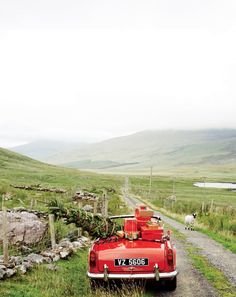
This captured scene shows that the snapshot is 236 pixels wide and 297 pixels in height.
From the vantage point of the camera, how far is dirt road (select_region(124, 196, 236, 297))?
12250 millimetres

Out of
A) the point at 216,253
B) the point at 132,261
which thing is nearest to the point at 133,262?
the point at 132,261

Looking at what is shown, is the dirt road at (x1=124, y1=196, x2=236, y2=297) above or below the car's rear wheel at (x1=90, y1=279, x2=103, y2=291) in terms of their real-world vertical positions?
below

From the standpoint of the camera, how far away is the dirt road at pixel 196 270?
12250 millimetres

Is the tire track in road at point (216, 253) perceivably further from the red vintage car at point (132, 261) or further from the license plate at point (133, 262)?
the license plate at point (133, 262)

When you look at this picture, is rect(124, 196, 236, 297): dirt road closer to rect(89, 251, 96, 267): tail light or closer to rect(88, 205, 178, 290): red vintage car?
rect(88, 205, 178, 290): red vintage car

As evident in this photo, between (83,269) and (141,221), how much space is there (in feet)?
11.1

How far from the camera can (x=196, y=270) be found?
50.0 feet

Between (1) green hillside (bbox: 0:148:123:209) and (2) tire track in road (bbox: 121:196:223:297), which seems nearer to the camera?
(2) tire track in road (bbox: 121:196:223:297)

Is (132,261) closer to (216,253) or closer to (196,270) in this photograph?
(196,270)

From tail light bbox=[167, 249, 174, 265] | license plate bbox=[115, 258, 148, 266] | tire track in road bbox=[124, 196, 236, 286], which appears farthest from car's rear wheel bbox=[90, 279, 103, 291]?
tire track in road bbox=[124, 196, 236, 286]

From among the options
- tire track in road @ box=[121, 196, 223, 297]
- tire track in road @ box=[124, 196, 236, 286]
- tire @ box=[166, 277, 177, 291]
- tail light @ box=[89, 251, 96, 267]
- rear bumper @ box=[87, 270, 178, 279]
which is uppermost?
tail light @ box=[89, 251, 96, 267]

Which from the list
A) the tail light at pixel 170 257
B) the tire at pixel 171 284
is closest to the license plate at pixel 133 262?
the tail light at pixel 170 257

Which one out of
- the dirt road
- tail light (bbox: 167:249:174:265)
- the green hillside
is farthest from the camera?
the green hillside

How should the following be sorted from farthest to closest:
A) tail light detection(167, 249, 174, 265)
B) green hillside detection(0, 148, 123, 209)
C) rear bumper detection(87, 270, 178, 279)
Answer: green hillside detection(0, 148, 123, 209)
tail light detection(167, 249, 174, 265)
rear bumper detection(87, 270, 178, 279)
